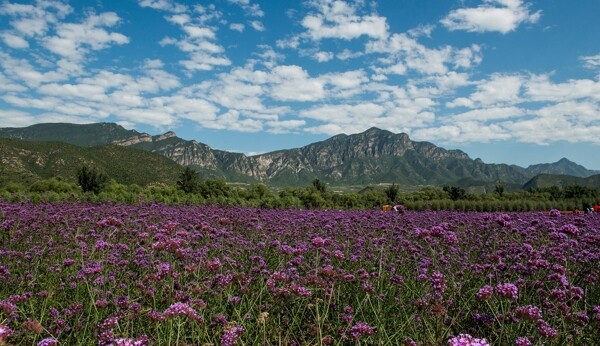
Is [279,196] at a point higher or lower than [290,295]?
lower

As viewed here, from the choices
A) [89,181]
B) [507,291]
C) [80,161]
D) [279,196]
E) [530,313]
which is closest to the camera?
[530,313]

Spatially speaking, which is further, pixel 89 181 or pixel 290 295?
pixel 89 181

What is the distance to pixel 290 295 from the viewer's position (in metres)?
3.68

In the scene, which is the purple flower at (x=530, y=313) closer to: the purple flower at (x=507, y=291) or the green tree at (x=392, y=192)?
the purple flower at (x=507, y=291)

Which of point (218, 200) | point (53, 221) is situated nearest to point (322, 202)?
point (218, 200)

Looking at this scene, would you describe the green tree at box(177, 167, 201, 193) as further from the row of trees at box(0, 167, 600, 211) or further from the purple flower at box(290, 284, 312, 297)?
the purple flower at box(290, 284, 312, 297)

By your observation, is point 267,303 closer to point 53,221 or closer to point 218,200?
point 53,221

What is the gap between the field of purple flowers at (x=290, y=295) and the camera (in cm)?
336

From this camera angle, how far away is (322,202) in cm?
3959

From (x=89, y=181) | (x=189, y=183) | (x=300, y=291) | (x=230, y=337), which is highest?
(x=300, y=291)

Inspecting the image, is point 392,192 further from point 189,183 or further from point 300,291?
point 300,291

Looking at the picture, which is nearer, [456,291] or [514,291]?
[514,291]

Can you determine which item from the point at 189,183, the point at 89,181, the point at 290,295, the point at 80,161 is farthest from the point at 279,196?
the point at 80,161

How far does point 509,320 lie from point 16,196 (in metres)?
26.0
